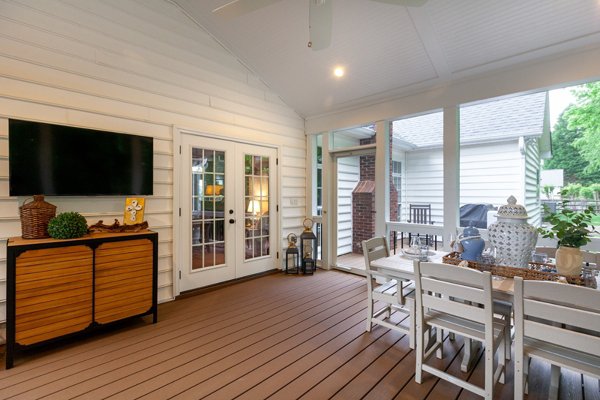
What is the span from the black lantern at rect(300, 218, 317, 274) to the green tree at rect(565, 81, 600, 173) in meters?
4.23

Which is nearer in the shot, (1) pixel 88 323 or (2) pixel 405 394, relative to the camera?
(2) pixel 405 394

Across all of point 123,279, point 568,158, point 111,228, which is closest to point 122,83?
point 111,228

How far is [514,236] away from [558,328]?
0.71 m

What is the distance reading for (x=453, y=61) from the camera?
3455 millimetres

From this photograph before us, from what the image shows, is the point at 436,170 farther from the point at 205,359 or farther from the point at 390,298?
the point at 205,359

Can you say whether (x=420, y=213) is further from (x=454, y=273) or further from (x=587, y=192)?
(x=454, y=273)

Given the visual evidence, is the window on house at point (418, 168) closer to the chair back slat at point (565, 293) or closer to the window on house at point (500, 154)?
the window on house at point (500, 154)

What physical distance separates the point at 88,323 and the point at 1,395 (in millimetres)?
719

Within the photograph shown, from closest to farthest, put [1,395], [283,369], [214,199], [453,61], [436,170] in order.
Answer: [1,395], [283,369], [453,61], [214,199], [436,170]

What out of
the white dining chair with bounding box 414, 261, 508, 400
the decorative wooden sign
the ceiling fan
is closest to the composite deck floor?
the white dining chair with bounding box 414, 261, 508, 400

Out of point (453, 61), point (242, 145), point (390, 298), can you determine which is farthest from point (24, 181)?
point (453, 61)

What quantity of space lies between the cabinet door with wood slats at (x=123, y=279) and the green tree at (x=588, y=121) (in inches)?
237

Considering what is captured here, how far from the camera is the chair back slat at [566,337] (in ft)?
4.56

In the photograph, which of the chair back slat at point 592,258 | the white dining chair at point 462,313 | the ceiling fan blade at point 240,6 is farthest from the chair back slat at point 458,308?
the ceiling fan blade at point 240,6
